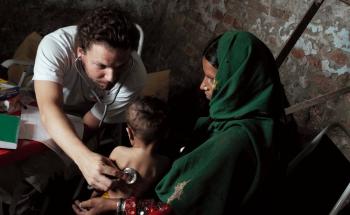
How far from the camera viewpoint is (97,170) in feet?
4.60

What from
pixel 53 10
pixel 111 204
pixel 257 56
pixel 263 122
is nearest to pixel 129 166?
pixel 111 204

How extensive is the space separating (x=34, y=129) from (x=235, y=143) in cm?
89

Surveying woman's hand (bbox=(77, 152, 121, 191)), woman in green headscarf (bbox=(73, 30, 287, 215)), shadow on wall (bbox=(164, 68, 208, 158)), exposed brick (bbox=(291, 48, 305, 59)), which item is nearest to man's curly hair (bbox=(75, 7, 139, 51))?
woman in green headscarf (bbox=(73, 30, 287, 215))

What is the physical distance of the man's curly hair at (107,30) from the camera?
1.71 metres

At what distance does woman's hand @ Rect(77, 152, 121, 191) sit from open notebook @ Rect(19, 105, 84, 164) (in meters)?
0.26

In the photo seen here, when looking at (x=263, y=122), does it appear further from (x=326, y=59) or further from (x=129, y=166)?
(x=326, y=59)

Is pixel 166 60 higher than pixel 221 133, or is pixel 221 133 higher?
pixel 221 133

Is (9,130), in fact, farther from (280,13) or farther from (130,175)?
(280,13)

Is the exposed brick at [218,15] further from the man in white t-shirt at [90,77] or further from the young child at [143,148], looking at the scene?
the young child at [143,148]

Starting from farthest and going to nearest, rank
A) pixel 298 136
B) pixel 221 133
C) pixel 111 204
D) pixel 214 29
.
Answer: pixel 214 29 → pixel 298 136 → pixel 111 204 → pixel 221 133

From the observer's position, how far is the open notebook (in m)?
1.62

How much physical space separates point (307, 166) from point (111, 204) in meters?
1.13

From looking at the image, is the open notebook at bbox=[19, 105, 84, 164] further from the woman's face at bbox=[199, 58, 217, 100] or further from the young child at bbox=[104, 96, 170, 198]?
the woman's face at bbox=[199, 58, 217, 100]

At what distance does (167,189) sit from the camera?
1.52 meters
